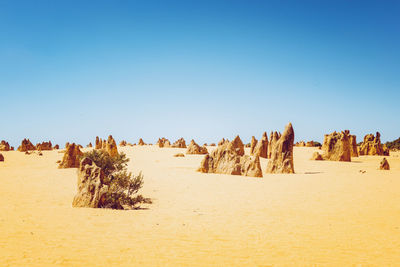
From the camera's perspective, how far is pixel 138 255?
4.99 meters

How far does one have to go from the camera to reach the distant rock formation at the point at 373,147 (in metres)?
42.1

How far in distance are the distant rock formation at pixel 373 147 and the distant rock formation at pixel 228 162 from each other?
→ 31.7 metres

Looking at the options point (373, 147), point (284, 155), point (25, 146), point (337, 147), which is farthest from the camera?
point (25, 146)

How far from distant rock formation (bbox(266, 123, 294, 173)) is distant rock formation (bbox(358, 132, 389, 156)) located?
28837 mm

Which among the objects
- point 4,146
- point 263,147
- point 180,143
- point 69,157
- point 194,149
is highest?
point 180,143

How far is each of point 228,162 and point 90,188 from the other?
12268mm

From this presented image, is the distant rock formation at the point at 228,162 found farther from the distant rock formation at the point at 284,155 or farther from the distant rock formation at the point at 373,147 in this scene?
the distant rock formation at the point at 373,147

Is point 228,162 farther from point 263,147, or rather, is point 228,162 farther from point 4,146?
point 4,146

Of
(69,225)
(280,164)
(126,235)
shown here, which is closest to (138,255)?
(126,235)

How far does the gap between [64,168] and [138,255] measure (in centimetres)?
1860

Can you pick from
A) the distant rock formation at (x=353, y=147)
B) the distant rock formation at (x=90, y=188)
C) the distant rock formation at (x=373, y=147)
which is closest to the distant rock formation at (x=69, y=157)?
the distant rock formation at (x=90, y=188)

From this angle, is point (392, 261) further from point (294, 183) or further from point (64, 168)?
point (64, 168)

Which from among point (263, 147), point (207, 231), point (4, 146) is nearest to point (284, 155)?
point (263, 147)

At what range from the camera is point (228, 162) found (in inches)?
785
